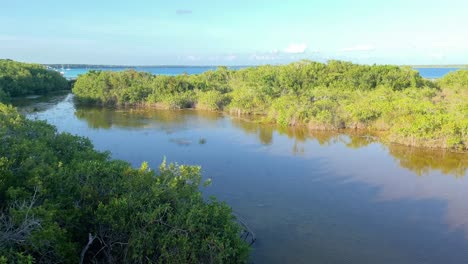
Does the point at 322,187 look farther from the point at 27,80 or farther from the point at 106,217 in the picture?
the point at 27,80

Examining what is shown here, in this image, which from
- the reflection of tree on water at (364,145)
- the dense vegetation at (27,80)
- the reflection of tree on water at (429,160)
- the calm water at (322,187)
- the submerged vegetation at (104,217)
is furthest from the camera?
the dense vegetation at (27,80)

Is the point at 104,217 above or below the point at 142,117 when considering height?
above

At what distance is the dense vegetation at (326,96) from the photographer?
75.9ft

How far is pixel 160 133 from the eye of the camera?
26.5 m

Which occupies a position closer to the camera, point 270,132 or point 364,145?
point 364,145

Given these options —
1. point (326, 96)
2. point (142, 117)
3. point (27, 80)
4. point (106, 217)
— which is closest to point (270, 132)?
point (326, 96)

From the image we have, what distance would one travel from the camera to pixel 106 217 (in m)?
7.99

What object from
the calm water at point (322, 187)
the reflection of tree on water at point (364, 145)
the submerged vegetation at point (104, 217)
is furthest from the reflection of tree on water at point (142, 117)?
the submerged vegetation at point (104, 217)

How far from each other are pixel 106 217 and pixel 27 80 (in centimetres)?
5007

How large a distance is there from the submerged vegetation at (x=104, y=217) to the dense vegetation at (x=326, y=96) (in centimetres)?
1766

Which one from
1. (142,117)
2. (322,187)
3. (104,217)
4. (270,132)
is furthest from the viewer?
(142,117)

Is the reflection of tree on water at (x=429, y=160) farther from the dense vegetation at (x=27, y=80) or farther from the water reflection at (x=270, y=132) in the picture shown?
the dense vegetation at (x=27, y=80)

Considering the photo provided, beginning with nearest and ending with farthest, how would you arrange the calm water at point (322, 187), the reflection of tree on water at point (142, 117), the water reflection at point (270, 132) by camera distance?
1. the calm water at point (322, 187)
2. the water reflection at point (270, 132)
3. the reflection of tree on water at point (142, 117)

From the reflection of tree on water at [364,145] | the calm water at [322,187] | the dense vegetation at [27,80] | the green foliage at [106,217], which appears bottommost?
the calm water at [322,187]
